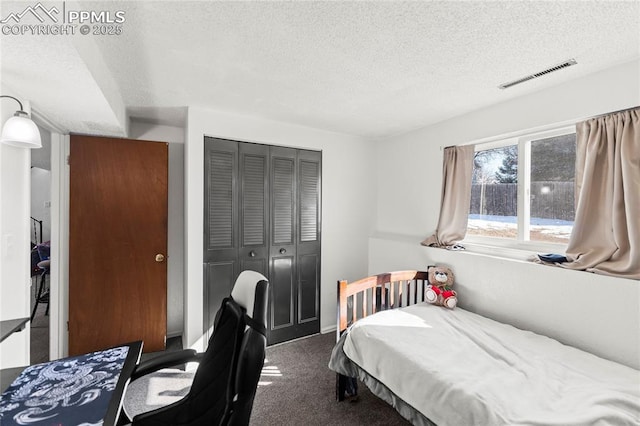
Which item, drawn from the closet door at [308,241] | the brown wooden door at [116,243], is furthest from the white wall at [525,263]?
the brown wooden door at [116,243]

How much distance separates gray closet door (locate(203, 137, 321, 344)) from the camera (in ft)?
8.82

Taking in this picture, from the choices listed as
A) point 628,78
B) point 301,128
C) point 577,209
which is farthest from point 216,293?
point 628,78

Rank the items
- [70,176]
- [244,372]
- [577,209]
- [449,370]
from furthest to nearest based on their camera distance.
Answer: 1. [70,176]
2. [577,209]
3. [449,370]
4. [244,372]

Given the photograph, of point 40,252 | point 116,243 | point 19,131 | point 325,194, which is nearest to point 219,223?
point 116,243

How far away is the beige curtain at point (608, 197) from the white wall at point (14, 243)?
11.7 ft

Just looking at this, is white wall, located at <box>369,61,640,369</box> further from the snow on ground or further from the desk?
the desk

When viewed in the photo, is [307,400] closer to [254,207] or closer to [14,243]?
[254,207]

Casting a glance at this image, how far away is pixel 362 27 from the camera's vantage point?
1.43 meters

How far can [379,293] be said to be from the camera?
8.70ft

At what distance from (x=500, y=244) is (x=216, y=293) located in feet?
9.04

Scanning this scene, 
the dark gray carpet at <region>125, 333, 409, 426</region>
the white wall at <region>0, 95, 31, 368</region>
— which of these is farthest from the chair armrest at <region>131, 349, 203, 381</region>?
the white wall at <region>0, 95, 31, 368</region>

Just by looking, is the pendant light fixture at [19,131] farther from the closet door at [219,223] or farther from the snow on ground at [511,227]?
the snow on ground at [511,227]

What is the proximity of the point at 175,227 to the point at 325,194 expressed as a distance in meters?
1.78

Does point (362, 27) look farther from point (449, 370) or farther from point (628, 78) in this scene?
point (449, 370)
